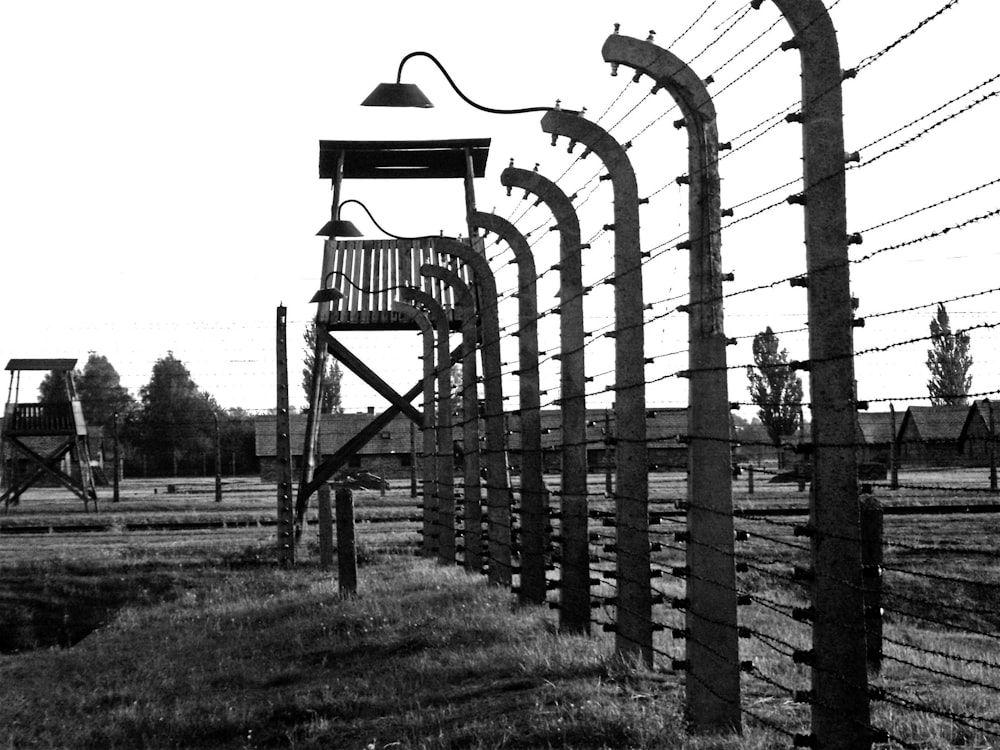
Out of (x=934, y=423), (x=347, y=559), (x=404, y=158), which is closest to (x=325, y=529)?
(x=347, y=559)

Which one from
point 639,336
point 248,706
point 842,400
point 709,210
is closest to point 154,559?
point 248,706

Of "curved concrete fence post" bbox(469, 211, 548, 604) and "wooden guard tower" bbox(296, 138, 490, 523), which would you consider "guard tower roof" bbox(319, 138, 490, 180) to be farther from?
"curved concrete fence post" bbox(469, 211, 548, 604)

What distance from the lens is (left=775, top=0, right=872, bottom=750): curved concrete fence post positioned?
4711mm

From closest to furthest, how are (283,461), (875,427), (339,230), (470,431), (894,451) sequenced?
(470,431), (339,230), (283,461), (894,451), (875,427)

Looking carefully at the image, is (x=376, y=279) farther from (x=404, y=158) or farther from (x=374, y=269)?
(x=404, y=158)

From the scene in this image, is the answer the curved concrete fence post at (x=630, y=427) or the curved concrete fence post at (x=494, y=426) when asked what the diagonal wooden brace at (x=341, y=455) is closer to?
the curved concrete fence post at (x=494, y=426)

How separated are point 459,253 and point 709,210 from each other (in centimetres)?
599

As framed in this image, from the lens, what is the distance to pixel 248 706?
25.5 feet

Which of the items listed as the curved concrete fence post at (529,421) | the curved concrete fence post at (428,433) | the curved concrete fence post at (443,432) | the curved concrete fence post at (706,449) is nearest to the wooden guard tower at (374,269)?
the curved concrete fence post at (428,433)

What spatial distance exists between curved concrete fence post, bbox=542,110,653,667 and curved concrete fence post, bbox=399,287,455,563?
7245 millimetres

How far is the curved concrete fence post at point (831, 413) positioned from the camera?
4711mm

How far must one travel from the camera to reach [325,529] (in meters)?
15.8

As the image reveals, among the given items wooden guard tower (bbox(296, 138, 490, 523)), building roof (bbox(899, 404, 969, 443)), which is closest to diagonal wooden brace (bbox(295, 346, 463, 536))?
wooden guard tower (bbox(296, 138, 490, 523))

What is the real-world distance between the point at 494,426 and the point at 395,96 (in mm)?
3138
